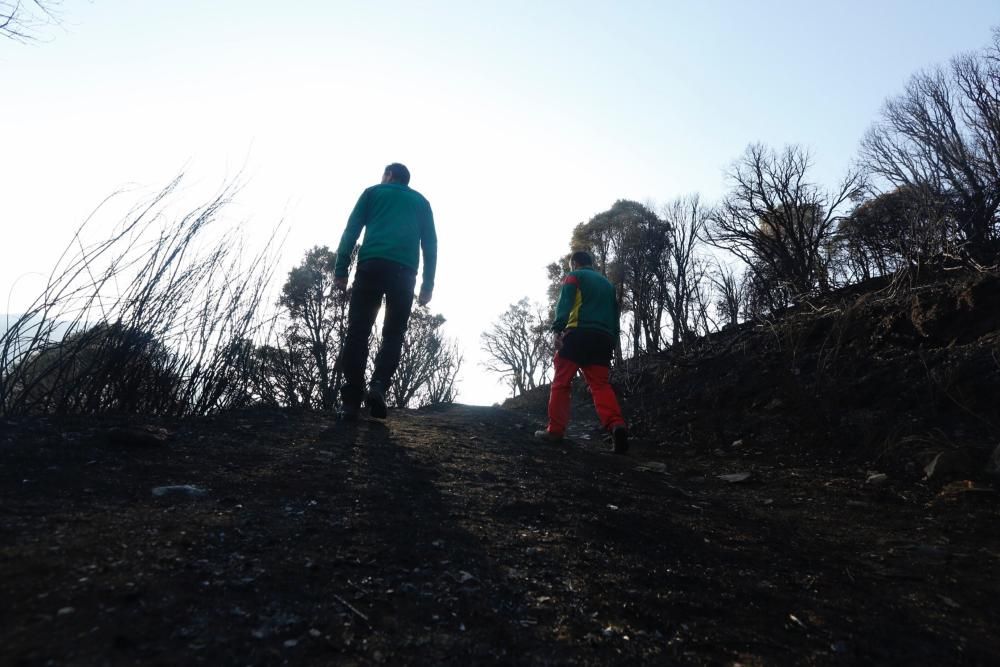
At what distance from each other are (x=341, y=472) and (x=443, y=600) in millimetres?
1093

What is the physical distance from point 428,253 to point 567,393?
63.2 inches

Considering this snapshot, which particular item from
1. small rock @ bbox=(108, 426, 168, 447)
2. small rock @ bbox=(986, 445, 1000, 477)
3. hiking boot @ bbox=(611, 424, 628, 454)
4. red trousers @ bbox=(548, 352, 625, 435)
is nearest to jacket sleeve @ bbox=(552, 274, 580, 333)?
red trousers @ bbox=(548, 352, 625, 435)

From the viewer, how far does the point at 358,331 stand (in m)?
3.65

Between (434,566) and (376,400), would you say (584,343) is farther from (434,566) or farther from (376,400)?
(434,566)

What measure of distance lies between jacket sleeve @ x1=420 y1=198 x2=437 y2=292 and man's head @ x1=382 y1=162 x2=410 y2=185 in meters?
0.28

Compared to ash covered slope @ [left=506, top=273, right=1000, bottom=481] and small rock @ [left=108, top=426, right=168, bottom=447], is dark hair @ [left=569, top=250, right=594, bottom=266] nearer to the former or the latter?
ash covered slope @ [left=506, top=273, right=1000, bottom=481]

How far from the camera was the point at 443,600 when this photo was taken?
123 centimetres

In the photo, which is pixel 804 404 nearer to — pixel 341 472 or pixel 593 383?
pixel 593 383

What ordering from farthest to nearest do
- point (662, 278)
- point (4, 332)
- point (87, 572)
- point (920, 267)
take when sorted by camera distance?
point (662, 278) < point (920, 267) < point (4, 332) < point (87, 572)

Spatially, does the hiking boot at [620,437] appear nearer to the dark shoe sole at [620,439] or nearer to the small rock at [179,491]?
the dark shoe sole at [620,439]

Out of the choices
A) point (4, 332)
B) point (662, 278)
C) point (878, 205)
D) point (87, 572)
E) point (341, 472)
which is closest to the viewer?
point (87, 572)

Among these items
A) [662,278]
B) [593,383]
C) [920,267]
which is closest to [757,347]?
[920,267]

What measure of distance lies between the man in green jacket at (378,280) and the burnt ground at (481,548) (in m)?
0.31

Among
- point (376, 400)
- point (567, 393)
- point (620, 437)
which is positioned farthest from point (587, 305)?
point (376, 400)
